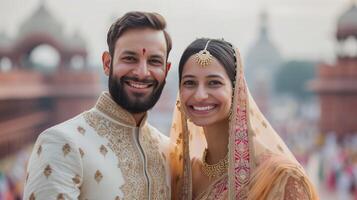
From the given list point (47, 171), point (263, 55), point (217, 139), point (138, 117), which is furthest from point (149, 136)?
point (263, 55)

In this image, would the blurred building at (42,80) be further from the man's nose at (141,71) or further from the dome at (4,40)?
the man's nose at (141,71)

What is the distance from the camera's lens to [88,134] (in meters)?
2.16

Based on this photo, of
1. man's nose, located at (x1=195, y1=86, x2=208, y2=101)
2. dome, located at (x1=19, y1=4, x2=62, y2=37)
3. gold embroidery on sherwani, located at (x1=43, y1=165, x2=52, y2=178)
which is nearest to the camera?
gold embroidery on sherwani, located at (x1=43, y1=165, x2=52, y2=178)

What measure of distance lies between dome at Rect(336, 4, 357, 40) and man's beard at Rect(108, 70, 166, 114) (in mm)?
14067

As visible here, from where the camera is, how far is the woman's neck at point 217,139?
7.70 ft

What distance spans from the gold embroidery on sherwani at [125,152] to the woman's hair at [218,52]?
0.28 metres

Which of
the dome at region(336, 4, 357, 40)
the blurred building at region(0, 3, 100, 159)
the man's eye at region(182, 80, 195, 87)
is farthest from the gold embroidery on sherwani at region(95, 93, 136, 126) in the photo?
A: the dome at region(336, 4, 357, 40)

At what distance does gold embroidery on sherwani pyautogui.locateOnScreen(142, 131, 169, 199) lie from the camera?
2.24 meters

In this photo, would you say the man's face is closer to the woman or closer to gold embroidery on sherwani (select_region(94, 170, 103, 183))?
the woman

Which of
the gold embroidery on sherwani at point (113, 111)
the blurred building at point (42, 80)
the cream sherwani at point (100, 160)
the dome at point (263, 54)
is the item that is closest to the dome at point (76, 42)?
the blurred building at point (42, 80)

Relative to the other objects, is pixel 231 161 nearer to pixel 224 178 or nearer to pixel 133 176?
pixel 224 178

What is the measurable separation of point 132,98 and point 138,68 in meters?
0.10

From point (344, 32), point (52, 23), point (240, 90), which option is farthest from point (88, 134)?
point (52, 23)

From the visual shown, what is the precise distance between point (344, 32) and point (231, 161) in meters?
14.1
